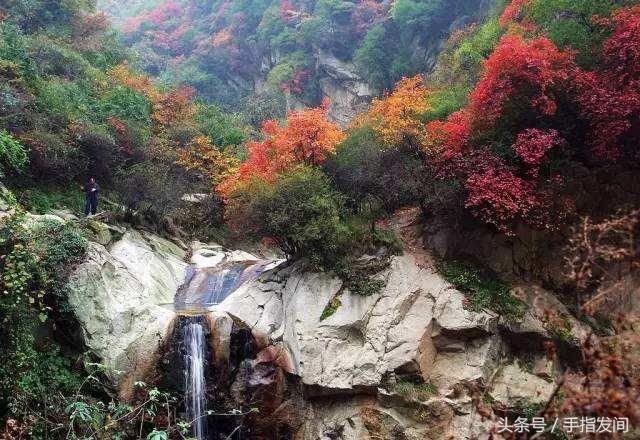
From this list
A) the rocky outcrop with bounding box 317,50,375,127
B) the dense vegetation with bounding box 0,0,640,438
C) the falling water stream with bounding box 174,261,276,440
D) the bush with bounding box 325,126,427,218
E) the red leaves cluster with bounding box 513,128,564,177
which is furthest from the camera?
the rocky outcrop with bounding box 317,50,375,127

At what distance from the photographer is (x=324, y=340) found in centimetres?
1208

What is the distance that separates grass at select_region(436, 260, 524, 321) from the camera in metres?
11.8

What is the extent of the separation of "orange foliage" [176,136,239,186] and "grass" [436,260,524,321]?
46.7 ft

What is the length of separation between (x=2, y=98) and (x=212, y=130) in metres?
11.5

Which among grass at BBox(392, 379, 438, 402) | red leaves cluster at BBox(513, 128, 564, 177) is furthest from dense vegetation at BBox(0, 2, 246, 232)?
red leaves cluster at BBox(513, 128, 564, 177)

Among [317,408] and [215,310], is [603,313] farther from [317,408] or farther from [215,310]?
[215,310]

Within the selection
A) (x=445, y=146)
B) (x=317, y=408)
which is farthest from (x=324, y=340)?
(x=445, y=146)

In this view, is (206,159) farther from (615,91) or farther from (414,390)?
(615,91)

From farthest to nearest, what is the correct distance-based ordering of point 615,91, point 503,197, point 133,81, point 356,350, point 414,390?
point 133,81, point 356,350, point 503,197, point 414,390, point 615,91

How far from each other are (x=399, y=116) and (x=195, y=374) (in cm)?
1144

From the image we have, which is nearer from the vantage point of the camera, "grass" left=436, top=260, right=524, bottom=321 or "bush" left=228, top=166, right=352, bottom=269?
"grass" left=436, top=260, right=524, bottom=321

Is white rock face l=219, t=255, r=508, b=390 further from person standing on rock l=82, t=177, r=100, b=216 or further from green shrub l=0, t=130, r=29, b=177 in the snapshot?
green shrub l=0, t=130, r=29, b=177

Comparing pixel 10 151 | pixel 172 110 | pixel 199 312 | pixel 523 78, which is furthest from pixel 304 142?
pixel 172 110

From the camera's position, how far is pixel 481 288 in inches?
481
